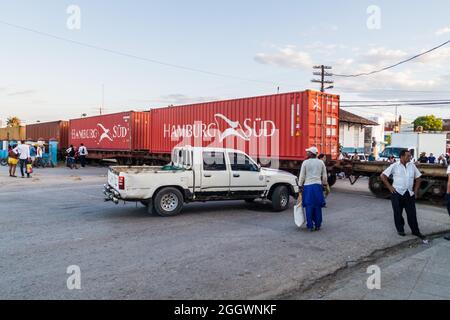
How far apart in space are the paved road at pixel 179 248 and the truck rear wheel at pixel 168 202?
31 cm

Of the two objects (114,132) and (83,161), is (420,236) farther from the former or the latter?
(83,161)

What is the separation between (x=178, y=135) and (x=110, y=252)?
1597 centimetres

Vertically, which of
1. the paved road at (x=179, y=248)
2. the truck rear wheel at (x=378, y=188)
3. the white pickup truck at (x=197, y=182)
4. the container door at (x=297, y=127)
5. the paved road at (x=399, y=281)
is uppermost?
the container door at (x=297, y=127)

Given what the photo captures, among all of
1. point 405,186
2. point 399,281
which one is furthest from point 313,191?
point 399,281

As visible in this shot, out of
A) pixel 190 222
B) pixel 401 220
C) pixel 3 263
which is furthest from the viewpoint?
pixel 190 222

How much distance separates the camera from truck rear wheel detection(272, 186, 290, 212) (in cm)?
1038

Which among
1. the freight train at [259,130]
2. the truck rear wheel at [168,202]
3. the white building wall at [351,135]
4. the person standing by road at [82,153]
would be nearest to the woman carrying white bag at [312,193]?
the truck rear wheel at [168,202]

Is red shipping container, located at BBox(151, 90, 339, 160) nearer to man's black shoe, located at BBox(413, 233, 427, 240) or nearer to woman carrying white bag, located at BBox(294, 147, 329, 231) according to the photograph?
woman carrying white bag, located at BBox(294, 147, 329, 231)

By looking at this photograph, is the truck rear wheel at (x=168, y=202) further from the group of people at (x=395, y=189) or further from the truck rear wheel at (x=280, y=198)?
the group of people at (x=395, y=189)

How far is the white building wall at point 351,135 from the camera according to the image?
43.1m

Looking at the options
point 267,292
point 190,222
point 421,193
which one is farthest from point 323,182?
point 421,193

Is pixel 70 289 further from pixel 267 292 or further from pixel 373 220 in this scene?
pixel 373 220

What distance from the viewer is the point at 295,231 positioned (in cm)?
795
